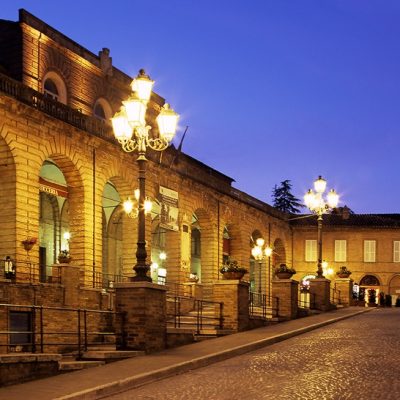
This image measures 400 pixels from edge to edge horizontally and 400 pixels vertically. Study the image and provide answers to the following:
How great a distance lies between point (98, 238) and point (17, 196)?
5647mm

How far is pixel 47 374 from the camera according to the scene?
41.0 feet

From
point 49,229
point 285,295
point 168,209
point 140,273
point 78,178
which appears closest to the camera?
point 140,273

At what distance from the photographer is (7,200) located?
2578 centimetres

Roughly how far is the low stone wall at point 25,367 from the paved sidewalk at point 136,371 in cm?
18

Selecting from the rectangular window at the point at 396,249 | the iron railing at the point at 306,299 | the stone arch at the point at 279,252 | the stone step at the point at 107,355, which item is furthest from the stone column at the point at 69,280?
the rectangular window at the point at 396,249

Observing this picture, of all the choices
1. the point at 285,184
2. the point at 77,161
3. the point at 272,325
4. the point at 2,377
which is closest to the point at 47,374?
the point at 2,377

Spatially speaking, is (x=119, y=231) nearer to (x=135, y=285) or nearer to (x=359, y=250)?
(x=135, y=285)

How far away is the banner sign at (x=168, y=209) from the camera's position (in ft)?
114

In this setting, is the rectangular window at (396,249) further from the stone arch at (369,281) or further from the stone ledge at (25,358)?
the stone ledge at (25,358)

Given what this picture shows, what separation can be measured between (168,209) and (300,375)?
2331cm

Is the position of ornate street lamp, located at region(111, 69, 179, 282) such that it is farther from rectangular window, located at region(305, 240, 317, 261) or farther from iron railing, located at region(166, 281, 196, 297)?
rectangular window, located at region(305, 240, 317, 261)

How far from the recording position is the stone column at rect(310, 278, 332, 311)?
3000 centimetres

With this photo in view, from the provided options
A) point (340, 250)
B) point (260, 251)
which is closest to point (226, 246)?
point (260, 251)

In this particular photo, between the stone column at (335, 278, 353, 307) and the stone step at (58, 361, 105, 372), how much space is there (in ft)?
75.3
